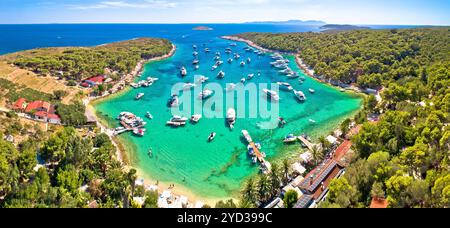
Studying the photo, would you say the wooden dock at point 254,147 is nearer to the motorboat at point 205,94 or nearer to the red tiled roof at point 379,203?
the red tiled roof at point 379,203

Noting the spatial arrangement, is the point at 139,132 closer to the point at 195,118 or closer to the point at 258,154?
the point at 195,118

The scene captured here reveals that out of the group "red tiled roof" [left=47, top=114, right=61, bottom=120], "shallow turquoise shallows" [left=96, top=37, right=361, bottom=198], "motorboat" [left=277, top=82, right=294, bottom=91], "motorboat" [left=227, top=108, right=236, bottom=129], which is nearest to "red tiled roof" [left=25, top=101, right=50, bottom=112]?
"red tiled roof" [left=47, top=114, right=61, bottom=120]

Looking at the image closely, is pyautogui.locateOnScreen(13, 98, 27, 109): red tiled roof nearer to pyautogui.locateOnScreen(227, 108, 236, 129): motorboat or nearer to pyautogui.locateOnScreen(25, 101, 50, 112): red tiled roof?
pyautogui.locateOnScreen(25, 101, 50, 112): red tiled roof

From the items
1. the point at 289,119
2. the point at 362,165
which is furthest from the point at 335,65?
the point at 362,165

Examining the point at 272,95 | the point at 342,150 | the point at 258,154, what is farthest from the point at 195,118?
the point at 342,150

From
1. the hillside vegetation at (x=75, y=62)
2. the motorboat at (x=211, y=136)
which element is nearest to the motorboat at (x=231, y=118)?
the motorboat at (x=211, y=136)
